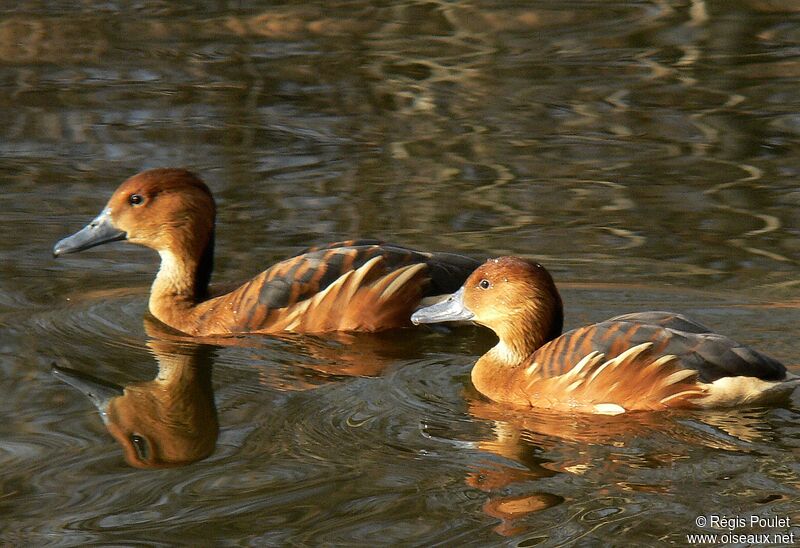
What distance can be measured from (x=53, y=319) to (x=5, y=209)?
2029 mm

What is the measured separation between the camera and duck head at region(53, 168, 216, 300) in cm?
889

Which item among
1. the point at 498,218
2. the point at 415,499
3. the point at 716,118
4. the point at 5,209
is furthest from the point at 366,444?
the point at 716,118

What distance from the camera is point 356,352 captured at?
8172 millimetres

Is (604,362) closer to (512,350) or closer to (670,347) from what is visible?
(670,347)

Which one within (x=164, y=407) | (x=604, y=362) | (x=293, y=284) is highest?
(x=604, y=362)

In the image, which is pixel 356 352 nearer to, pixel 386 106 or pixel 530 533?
pixel 530 533

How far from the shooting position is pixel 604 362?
6926 millimetres

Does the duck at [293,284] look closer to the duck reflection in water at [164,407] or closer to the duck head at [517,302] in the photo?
the duck reflection in water at [164,407]

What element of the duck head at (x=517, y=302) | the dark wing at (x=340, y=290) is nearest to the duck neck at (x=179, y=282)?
the dark wing at (x=340, y=290)

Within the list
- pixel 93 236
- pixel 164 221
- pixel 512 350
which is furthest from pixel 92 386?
pixel 512 350

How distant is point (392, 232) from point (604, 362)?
3.09m

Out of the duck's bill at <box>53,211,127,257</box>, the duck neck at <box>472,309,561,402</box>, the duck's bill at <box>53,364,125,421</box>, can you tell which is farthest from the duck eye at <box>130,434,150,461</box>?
the duck's bill at <box>53,211,127,257</box>

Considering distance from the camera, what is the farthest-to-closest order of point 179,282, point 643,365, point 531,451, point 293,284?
point 179,282
point 293,284
point 643,365
point 531,451

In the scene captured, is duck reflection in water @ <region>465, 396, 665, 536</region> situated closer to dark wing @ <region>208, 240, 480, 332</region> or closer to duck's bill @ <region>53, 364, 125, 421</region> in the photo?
dark wing @ <region>208, 240, 480, 332</region>
